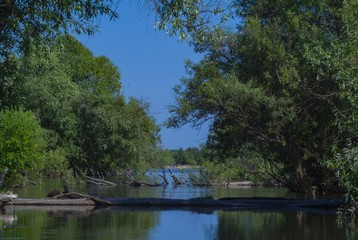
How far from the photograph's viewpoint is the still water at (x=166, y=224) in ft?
54.9

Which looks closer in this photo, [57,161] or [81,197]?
[81,197]

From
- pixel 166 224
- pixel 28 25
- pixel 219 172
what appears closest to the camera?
pixel 28 25

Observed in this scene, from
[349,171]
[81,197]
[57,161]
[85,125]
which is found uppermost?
[85,125]

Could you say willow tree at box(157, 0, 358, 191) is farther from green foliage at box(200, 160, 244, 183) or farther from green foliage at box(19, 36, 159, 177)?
green foliage at box(19, 36, 159, 177)

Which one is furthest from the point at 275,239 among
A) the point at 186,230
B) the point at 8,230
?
the point at 8,230

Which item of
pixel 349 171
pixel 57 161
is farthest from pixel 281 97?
pixel 57 161

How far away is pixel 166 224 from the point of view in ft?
63.5

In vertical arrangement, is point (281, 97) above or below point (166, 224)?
above

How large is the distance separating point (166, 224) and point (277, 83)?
32.6 feet

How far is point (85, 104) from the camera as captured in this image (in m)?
53.6

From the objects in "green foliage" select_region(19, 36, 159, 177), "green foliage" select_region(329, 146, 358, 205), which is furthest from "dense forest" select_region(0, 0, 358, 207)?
"green foliage" select_region(19, 36, 159, 177)

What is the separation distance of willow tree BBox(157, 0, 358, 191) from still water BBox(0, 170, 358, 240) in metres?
4.55

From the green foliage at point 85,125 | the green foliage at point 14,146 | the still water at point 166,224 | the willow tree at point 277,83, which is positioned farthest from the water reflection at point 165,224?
the green foliage at point 85,125

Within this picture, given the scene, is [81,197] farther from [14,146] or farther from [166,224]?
[166,224]
